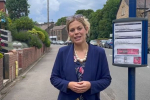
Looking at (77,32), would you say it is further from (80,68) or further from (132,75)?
(132,75)

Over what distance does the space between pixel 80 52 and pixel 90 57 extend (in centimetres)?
13

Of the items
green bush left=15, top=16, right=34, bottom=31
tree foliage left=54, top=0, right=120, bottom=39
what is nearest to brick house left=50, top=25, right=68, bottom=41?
tree foliage left=54, top=0, right=120, bottom=39

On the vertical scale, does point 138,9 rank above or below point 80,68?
above

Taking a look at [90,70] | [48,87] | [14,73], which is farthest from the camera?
[14,73]

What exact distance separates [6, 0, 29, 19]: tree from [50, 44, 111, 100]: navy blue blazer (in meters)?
28.7

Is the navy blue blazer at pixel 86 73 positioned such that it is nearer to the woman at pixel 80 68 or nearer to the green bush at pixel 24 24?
the woman at pixel 80 68

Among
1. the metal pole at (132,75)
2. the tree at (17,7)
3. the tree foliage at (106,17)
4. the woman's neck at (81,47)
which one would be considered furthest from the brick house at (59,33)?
the woman's neck at (81,47)

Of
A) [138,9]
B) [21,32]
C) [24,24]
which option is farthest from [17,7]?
[138,9]

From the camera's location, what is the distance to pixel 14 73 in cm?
1055

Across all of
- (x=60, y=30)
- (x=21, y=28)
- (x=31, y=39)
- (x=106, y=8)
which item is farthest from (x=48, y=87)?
(x=60, y=30)

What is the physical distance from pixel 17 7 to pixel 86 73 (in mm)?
29425

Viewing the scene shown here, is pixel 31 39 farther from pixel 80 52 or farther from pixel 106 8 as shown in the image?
pixel 106 8

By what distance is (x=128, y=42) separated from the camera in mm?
2840

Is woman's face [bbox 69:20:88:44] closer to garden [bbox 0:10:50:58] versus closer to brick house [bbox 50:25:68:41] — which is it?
garden [bbox 0:10:50:58]
